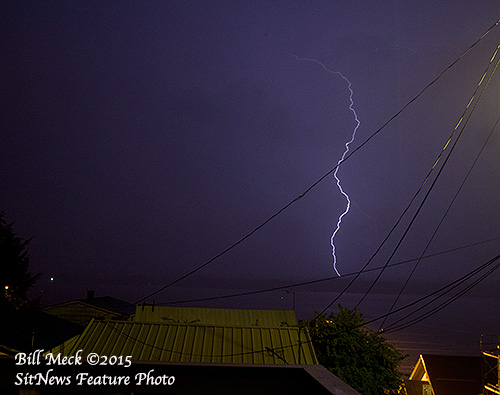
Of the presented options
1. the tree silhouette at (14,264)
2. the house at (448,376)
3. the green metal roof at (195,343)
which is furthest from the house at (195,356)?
the house at (448,376)

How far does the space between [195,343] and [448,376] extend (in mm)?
19233

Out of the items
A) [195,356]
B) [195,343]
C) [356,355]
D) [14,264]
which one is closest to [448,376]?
[356,355]

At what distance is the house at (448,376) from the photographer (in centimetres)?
2269

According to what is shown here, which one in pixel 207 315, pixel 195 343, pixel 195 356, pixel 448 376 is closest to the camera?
pixel 195 356

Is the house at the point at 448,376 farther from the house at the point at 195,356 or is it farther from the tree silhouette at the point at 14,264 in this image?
the tree silhouette at the point at 14,264

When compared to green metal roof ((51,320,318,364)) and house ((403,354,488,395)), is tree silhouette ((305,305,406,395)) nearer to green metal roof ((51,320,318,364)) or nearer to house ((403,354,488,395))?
green metal roof ((51,320,318,364))

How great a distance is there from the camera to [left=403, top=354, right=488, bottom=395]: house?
2269 cm

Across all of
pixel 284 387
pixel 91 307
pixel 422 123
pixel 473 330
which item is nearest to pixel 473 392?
pixel 91 307

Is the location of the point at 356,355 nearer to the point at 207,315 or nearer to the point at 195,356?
the point at 195,356

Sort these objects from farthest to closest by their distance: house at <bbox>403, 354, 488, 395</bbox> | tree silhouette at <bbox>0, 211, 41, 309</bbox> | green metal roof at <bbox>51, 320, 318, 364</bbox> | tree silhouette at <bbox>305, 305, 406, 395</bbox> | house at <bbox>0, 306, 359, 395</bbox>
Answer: tree silhouette at <bbox>0, 211, 41, 309</bbox> < house at <bbox>403, 354, 488, 395</bbox> < tree silhouette at <bbox>305, 305, 406, 395</bbox> < green metal roof at <bbox>51, 320, 318, 364</bbox> < house at <bbox>0, 306, 359, 395</bbox>

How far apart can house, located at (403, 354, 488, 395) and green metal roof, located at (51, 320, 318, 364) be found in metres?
16.6

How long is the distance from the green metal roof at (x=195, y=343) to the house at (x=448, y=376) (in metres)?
16.6

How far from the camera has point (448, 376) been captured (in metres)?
23.6

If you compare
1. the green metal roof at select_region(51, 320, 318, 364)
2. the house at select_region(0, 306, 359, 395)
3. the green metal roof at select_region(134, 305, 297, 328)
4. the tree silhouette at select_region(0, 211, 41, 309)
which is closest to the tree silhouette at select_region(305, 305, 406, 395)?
the house at select_region(0, 306, 359, 395)
